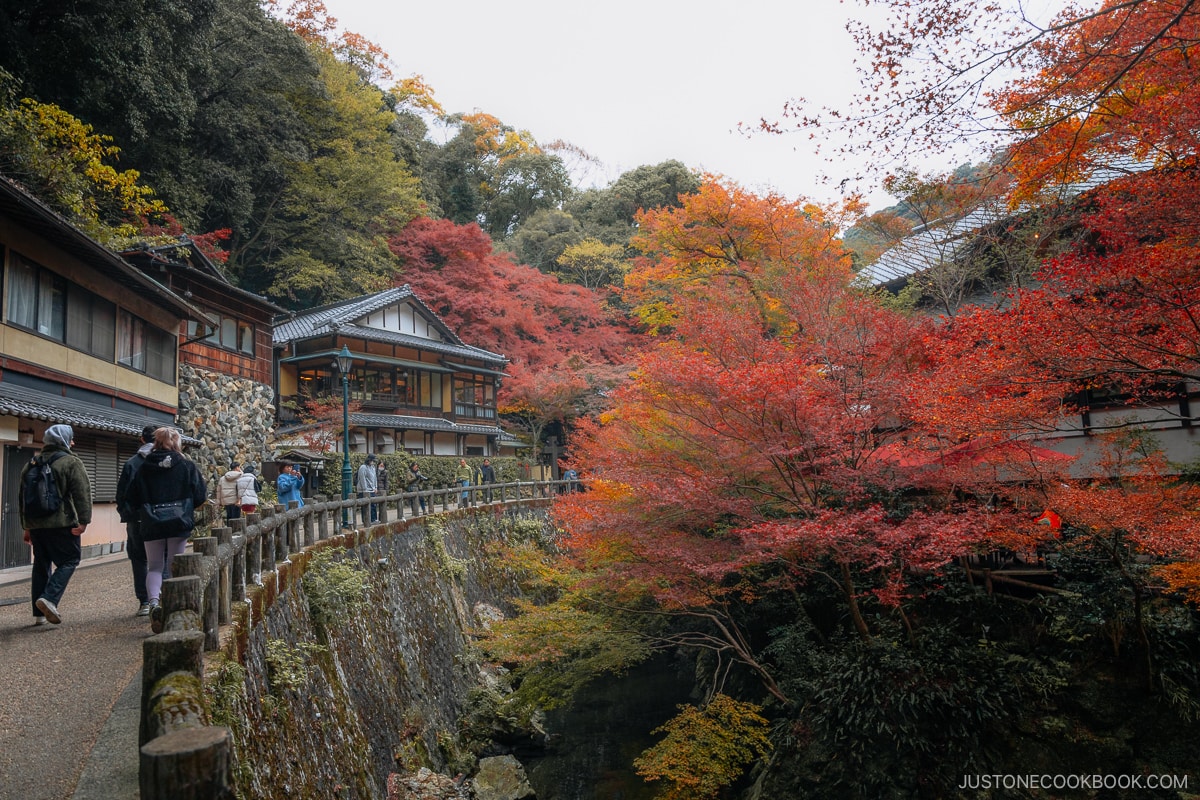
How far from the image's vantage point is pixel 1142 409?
12.2m

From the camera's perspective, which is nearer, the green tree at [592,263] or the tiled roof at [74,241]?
the tiled roof at [74,241]

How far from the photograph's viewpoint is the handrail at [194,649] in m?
2.27

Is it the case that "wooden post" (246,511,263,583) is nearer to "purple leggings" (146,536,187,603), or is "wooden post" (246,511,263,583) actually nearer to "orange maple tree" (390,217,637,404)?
"purple leggings" (146,536,187,603)

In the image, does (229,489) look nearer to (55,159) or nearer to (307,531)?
(307,531)

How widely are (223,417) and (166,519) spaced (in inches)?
664

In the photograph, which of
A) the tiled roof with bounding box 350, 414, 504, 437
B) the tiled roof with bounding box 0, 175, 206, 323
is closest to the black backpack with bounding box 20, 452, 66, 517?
the tiled roof with bounding box 0, 175, 206, 323

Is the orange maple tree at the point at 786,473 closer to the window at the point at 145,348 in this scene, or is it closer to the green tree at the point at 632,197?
the window at the point at 145,348

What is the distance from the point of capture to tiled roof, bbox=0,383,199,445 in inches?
415

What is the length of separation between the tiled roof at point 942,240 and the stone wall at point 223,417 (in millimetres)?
18476

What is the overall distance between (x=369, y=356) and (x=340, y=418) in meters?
4.54

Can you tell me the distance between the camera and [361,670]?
9.66m

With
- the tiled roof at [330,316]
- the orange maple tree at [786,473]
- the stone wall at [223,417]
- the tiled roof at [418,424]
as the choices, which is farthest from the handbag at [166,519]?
the tiled roof at [418,424]

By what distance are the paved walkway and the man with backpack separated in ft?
1.35

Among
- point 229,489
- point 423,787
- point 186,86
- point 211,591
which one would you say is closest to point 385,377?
point 186,86
